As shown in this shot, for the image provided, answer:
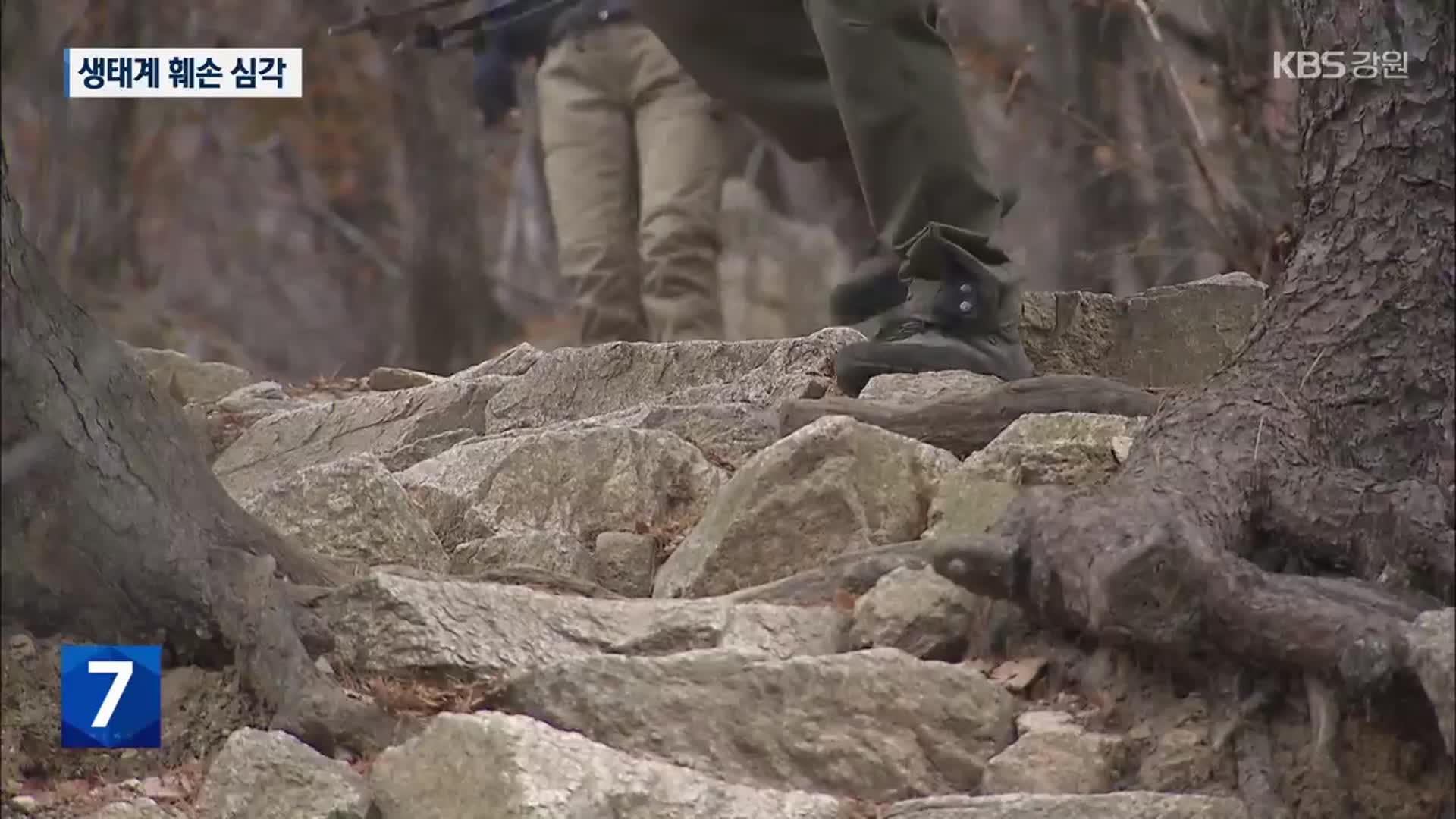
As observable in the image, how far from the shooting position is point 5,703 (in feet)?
8.23

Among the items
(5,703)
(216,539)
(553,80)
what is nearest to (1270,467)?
(216,539)

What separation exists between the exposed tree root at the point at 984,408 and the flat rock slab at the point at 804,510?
0.31m

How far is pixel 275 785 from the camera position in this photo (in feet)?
7.95

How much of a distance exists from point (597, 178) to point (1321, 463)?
4.50 metres

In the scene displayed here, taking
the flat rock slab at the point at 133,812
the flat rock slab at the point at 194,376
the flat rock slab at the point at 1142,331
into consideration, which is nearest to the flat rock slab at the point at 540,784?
the flat rock slab at the point at 133,812

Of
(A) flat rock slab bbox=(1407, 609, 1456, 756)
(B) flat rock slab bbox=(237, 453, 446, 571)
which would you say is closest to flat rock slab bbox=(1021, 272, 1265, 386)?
(B) flat rock slab bbox=(237, 453, 446, 571)

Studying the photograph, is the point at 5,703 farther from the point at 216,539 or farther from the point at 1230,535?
the point at 1230,535

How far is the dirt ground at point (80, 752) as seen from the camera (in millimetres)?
2469

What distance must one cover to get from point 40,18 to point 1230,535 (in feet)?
10.7

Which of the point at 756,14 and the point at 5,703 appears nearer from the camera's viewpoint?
the point at 5,703

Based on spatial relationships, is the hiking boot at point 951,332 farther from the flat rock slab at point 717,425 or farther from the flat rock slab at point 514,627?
the flat rock slab at point 514,627

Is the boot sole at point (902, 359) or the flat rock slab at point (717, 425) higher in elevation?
the boot sole at point (902, 359)

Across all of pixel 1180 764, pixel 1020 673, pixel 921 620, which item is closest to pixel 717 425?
pixel 921 620

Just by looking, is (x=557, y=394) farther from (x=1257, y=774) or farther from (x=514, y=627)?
(x=1257, y=774)
